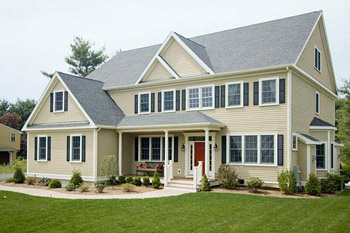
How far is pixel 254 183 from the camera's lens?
16594mm

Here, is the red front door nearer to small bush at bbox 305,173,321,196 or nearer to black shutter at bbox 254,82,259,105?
black shutter at bbox 254,82,259,105

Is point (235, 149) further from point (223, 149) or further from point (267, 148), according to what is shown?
point (267, 148)

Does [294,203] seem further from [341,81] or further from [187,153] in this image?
[341,81]

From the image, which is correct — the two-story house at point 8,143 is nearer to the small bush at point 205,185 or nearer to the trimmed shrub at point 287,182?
the small bush at point 205,185

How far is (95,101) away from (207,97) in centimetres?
775

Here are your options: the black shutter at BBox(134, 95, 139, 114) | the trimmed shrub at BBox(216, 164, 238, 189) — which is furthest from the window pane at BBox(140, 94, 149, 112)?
the trimmed shrub at BBox(216, 164, 238, 189)

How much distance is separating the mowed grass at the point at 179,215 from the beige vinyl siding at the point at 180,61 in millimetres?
8512

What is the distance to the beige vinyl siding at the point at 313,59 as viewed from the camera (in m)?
19.5

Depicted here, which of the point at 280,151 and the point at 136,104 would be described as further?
the point at 136,104

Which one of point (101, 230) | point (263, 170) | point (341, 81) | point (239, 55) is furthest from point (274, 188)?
point (341, 81)

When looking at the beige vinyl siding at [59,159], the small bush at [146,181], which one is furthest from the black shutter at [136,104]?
the small bush at [146,181]

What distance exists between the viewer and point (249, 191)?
17000 mm

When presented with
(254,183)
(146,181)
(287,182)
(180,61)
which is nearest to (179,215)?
(254,183)

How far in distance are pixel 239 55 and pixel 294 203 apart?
9.64m
